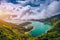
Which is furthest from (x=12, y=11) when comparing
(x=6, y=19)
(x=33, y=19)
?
(x=33, y=19)

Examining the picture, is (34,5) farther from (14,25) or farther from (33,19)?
(14,25)

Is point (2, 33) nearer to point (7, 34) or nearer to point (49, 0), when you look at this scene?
point (7, 34)

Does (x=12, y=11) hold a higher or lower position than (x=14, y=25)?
higher

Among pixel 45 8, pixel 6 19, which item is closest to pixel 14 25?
pixel 6 19

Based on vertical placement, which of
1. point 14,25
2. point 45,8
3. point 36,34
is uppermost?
point 45,8

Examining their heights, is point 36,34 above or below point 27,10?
below

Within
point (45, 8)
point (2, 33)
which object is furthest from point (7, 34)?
point (45, 8)
